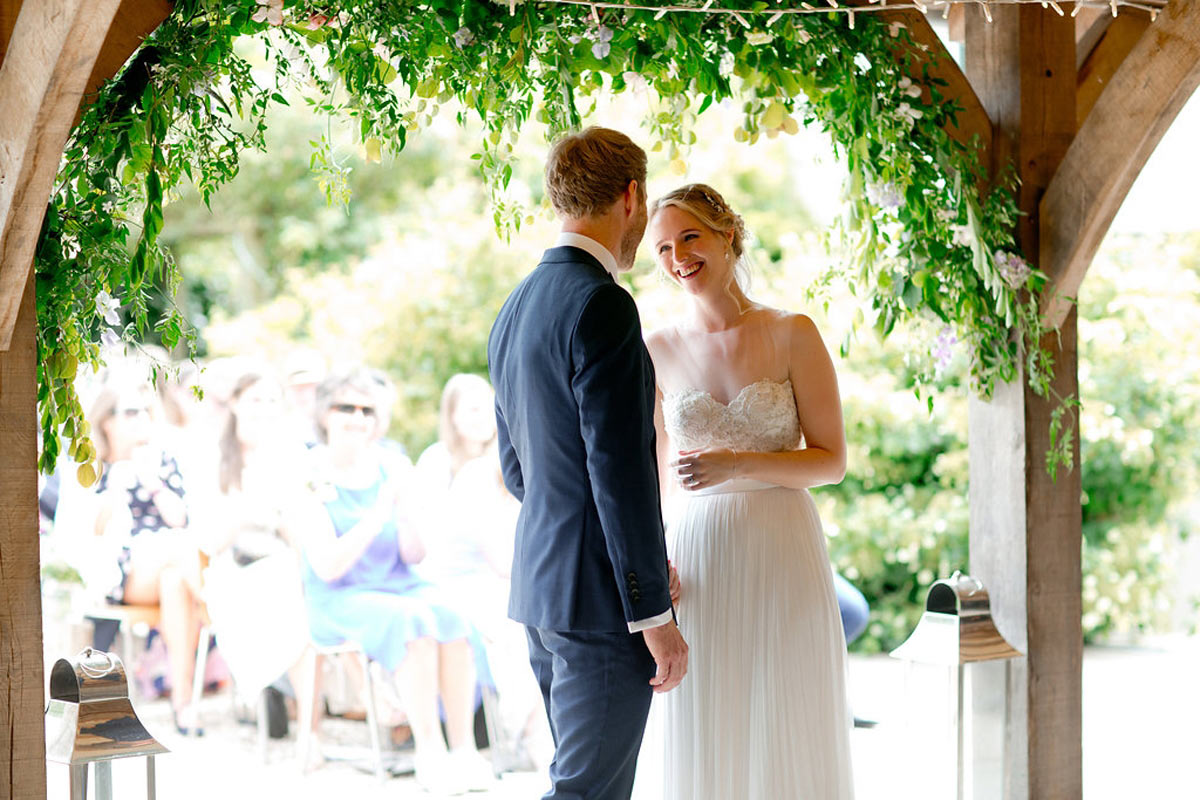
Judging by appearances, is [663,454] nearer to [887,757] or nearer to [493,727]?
[493,727]

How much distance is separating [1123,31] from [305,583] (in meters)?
3.00

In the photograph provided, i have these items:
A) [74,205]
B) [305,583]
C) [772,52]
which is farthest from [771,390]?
[305,583]

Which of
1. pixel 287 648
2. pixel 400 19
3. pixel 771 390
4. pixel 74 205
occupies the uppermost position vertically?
pixel 400 19

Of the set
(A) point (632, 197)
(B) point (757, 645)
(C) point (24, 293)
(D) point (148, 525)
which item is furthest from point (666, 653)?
(D) point (148, 525)

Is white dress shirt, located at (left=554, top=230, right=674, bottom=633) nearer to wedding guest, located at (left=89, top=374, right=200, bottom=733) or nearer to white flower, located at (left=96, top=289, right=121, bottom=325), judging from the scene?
white flower, located at (left=96, top=289, right=121, bottom=325)

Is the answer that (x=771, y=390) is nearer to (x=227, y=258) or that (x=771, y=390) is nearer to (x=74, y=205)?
(x=74, y=205)

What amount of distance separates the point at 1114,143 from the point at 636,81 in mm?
1119

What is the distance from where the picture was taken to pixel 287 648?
14.4ft

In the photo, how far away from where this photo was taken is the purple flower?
10.3 feet

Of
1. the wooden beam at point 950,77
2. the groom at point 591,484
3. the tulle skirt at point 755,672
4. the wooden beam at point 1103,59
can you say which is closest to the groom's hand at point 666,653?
the groom at point 591,484

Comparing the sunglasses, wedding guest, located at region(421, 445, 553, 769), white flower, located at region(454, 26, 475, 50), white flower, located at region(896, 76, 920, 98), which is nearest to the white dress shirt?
white flower, located at region(454, 26, 475, 50)

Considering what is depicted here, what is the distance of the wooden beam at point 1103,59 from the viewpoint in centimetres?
326

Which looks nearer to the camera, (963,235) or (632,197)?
(632,197)

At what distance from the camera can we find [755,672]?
2576 millimetres
